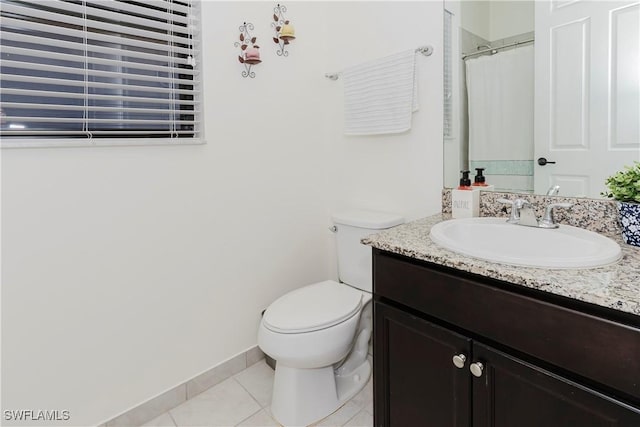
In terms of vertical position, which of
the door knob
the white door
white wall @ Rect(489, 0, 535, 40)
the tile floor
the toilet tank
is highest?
white wall @ Rect(489, 0, 535, 40)

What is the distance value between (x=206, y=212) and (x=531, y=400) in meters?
1.36

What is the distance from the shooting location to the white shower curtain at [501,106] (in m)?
1.33

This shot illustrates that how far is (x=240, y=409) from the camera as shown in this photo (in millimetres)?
1591

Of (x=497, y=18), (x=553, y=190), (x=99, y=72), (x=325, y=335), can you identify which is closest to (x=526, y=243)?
(x=553, y=190)

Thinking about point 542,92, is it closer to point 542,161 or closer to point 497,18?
point 542,161

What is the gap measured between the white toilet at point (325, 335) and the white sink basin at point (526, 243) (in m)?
0.48

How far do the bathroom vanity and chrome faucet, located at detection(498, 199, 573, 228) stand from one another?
0.63ft

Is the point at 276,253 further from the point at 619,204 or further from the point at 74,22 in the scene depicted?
the point at 619,204

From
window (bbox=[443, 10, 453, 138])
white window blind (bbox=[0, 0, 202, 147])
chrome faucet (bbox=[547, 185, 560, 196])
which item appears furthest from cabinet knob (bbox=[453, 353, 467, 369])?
white window blind (bbox=[0, 0, 202, 147])

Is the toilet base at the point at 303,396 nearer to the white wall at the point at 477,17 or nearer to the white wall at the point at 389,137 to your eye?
the white wall at the point at 389,137

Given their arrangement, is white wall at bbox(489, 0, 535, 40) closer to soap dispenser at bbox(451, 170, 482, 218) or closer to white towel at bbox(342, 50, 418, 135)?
white towel at bbox(342, 50, 418, 135)

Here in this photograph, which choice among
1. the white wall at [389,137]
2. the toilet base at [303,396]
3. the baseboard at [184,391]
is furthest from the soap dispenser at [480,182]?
the baseboard at [184,391]

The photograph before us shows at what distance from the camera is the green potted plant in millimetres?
979

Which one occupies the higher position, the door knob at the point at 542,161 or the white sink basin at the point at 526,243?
the door knob at the point at 542,161
